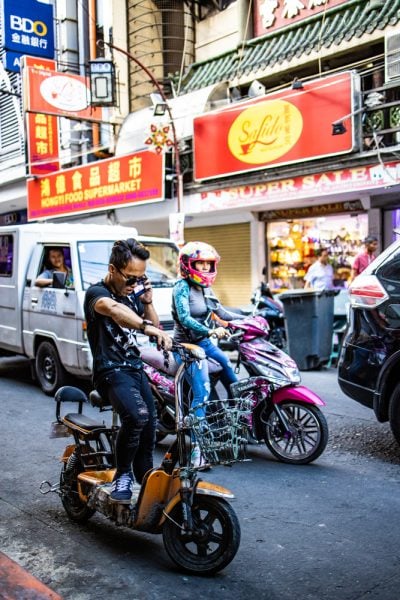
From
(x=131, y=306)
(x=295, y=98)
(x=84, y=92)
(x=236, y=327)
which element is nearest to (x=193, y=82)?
(x=84, y=92)

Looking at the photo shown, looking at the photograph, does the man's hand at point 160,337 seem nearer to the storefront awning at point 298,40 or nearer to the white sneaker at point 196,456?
the white sneaker at point 196,456

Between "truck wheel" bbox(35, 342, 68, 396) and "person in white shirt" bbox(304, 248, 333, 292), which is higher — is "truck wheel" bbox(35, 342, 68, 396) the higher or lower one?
the lower one

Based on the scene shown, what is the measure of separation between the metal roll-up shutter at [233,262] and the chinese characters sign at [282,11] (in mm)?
4562

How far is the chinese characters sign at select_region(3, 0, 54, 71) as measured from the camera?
647 inches

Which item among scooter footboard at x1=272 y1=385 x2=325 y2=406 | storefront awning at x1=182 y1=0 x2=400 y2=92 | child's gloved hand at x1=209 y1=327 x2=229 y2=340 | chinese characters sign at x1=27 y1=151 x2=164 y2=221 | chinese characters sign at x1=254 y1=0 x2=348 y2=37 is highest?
chinese characters sign at x1=254 y1=0 x2=348 y2=37

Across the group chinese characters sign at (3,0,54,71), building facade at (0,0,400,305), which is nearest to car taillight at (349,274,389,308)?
building facade at (0,0,400,305)

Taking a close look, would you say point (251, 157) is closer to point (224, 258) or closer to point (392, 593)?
point (224, 258)

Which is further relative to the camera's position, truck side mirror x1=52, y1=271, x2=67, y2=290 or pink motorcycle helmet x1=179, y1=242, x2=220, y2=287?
truck side mirror x1=52, y1=271, x2=67, y2=290

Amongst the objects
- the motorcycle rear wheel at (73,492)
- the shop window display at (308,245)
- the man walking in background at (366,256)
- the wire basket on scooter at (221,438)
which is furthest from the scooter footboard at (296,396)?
the shop window display at (308,245)

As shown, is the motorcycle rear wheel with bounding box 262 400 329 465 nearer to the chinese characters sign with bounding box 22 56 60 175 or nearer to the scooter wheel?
the scooter wheel

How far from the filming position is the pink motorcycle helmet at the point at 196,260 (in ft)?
17.8

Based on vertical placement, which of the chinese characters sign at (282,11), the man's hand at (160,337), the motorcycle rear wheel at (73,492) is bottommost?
the motorcycle rear wheel at (73,492)

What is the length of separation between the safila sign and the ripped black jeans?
8430 mm

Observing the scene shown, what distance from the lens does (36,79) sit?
1580 cm
